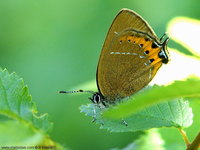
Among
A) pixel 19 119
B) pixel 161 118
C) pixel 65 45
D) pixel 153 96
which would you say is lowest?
pixel 153 96

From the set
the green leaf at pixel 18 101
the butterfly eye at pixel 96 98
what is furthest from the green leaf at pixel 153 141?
the green leaf at pixel 18 101

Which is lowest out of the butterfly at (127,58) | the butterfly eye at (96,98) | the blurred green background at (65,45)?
the butterfly eye at (96,98)

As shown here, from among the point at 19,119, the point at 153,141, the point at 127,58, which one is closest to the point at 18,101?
the point at 19,119

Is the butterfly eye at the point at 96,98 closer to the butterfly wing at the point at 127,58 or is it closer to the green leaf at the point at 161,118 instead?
the butterfly wing at the point at 127,58

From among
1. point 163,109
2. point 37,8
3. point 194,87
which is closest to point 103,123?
point 163,109

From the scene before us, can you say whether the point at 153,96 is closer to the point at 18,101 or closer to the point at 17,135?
the point at 17,135
